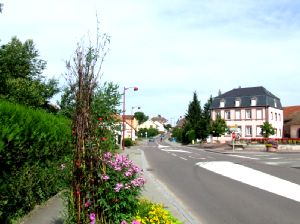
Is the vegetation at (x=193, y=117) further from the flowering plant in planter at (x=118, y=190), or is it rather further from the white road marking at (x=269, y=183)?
the flowering plant in planter at (x=118, y=190)

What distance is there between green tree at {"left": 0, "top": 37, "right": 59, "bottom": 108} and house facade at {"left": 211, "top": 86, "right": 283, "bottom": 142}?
51.4m

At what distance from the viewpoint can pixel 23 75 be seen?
26266mm

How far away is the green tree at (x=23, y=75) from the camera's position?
2083 centimetres

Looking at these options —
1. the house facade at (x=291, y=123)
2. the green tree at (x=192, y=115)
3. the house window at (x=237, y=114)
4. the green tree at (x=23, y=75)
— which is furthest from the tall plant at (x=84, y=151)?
the green tree at (x=192, y=115)

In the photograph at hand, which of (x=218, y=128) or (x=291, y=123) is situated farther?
(x=291, y=123)

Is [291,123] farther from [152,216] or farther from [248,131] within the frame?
[152,216]

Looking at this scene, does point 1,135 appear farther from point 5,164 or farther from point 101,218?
point 101,218

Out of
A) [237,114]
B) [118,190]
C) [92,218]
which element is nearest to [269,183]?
[118,190]

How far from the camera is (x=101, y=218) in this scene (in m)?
5.68

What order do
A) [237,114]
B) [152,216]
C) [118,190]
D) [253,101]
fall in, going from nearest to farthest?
[118,190]
[152,216]
[253,101]
[237,114]

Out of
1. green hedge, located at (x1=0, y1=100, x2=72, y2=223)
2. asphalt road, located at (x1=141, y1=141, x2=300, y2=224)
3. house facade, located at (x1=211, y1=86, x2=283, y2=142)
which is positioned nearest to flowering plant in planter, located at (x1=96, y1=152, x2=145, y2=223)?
green hedge, located at (x1=0, y1=100, x2=72, y2=223)

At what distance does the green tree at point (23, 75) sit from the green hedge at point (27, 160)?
37.6 ft

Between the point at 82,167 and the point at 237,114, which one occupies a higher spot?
the point at 237,114

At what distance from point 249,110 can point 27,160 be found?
74.0 m
